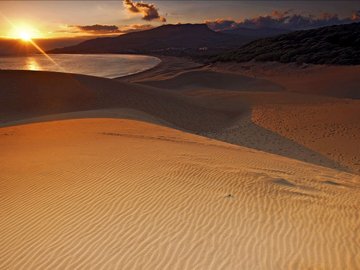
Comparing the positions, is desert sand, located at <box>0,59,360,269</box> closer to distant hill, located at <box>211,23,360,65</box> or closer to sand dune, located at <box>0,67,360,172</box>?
sand dune, located at <box>0,67,360,172</box>

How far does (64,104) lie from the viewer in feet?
69.3

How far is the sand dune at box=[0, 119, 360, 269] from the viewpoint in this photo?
4203 mm

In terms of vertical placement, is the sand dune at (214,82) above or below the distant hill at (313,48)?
below

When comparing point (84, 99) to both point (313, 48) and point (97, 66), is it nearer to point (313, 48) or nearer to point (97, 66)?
point (313, 48)

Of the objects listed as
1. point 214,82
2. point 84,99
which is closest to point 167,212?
point 84,99

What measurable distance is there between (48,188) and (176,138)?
6.53 metres

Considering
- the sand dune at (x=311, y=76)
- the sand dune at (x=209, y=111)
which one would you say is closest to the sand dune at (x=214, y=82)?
the sand dune at (x=311, y=76)

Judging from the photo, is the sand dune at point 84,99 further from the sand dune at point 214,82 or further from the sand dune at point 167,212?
the sand dune at point 214,82

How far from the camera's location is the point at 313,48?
48844mm

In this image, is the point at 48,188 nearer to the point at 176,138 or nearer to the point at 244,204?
the point at 244,204

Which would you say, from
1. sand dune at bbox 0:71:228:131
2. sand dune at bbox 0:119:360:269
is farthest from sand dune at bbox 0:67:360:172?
sand dune at bbox 0:119:360:269

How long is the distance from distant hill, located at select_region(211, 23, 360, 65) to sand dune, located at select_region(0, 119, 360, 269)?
131 feet

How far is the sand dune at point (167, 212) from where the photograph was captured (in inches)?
165

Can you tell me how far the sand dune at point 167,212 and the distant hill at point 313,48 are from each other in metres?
39.9
